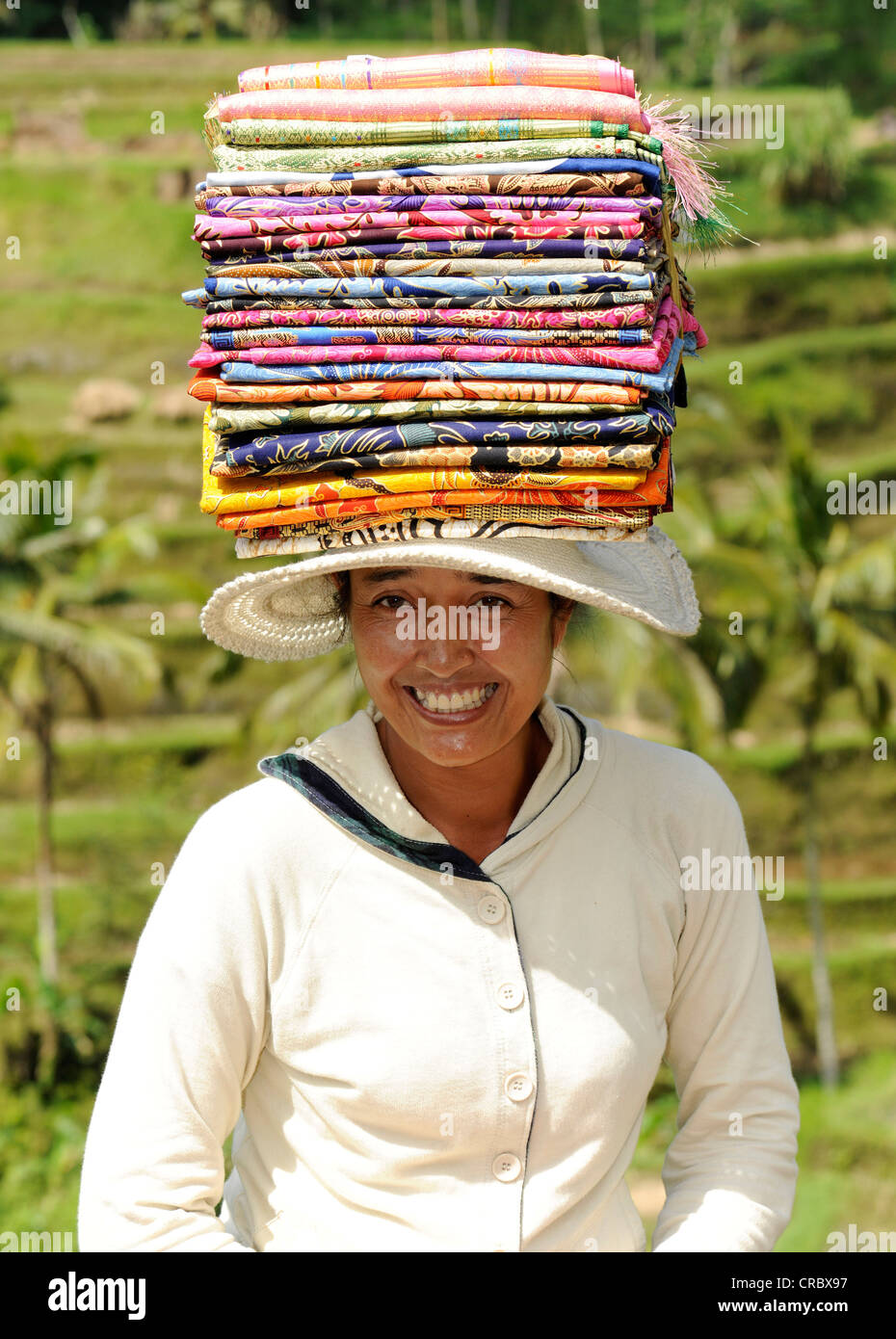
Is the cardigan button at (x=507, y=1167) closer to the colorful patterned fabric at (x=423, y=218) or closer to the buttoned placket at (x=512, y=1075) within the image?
the buttoned placket at (x=512, y=1075)

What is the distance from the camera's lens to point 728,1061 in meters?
1.85

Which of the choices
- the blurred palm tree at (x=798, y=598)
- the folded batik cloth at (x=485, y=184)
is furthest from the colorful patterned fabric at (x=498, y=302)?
the blurred palm tree at (x=798, y=598)

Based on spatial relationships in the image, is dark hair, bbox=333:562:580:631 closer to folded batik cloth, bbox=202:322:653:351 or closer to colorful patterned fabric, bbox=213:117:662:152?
folded batik cloth, bbox=202:322:653:351

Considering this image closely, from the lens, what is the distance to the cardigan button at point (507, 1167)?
165 centimetres

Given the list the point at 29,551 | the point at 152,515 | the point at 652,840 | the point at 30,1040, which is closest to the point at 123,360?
the point at 152,515

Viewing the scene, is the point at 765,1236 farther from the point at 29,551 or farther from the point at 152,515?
the point at 152,515

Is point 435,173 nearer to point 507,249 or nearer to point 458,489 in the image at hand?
point 507,249

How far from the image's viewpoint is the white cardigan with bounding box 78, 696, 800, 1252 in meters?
1.64

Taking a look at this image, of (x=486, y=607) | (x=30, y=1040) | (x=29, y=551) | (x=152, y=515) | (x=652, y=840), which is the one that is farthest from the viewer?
(x=152, y=515)

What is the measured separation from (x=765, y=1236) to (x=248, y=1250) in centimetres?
61

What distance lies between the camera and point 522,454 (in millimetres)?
1588

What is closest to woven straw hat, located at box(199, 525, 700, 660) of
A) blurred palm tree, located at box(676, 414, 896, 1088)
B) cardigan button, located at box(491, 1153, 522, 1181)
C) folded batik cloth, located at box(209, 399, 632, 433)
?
folded batik cloth, located at box(209, 399, 632, 433)

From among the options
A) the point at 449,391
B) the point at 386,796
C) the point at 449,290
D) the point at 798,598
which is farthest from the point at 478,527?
the point at 798,598

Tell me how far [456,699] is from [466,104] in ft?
2.10
